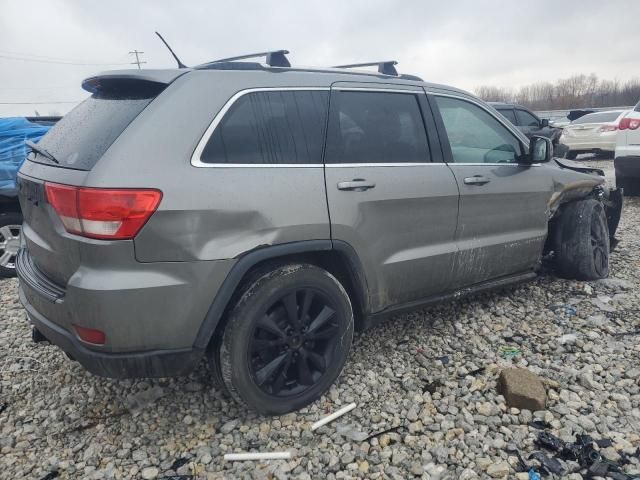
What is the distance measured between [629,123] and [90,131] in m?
7.78

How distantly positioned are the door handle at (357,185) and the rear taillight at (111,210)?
3.23 ft

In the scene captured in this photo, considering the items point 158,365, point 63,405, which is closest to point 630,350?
point 158,365

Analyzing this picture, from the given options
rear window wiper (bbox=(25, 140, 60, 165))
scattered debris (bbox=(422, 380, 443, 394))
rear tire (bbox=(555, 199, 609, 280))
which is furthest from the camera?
rear tire (bbox=(555, 199, 609, 280))

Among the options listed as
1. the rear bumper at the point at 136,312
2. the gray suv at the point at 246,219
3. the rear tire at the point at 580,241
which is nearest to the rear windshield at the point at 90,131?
the gray suv at the point at 246,219

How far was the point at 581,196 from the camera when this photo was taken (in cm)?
430

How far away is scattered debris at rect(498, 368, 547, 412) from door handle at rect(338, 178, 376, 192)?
139 centimetres

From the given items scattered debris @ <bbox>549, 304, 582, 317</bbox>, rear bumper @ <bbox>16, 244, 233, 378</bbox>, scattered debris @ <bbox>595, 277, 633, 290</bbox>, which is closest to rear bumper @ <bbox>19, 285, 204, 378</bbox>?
rear bumper @ <bbox>16, 244, 233, 378</bbox>

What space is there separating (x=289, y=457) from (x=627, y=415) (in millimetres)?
1837

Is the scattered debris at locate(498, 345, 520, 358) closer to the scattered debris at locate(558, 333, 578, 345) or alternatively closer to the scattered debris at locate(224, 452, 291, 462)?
the scattered debris at locate(558, 333, 578, 345)

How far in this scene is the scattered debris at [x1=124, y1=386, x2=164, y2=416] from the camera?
107 inches

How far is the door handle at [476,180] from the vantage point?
3.22 m

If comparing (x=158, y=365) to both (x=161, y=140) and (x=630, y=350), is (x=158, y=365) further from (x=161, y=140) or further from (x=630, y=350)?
(x=630, y=350)

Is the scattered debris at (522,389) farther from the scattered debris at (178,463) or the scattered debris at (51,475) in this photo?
the scattered debris at (51,475)

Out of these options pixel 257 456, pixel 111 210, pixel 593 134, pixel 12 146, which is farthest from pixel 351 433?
pixel 593 134
